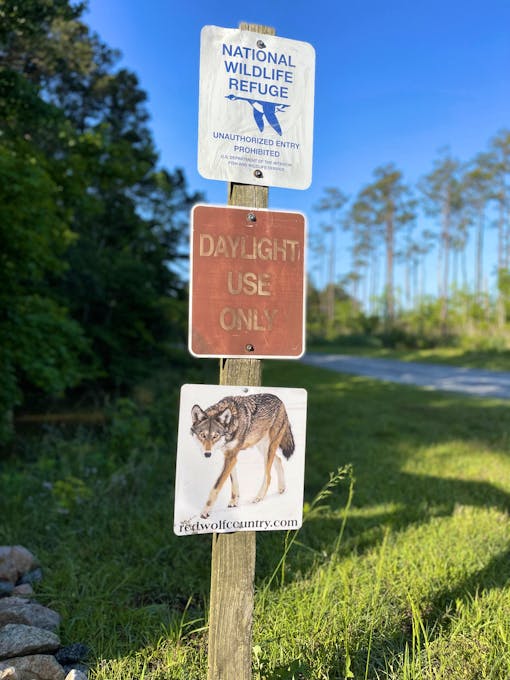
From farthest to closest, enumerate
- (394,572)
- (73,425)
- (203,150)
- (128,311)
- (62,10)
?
(128,311) → (73,425) → (62,10) → (394,572) → (203,150)

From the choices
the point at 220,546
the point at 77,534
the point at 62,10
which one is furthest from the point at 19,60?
the point at 220,546

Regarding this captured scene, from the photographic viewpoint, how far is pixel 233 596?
2115mm

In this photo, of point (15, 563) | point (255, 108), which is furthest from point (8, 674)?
point (255, 108)

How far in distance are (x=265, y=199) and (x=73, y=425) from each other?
899 centimetres

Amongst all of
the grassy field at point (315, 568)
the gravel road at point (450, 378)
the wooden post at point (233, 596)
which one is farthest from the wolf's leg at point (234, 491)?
the gravel road at point (450, 378)

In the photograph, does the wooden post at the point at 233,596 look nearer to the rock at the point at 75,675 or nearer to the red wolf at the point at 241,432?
the red wolf at the point at 241,432

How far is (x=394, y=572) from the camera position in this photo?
3.35 meters

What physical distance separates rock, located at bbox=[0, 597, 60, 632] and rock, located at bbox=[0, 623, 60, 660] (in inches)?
6.0

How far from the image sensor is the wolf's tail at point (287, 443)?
2148 millimetres

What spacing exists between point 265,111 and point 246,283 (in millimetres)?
653

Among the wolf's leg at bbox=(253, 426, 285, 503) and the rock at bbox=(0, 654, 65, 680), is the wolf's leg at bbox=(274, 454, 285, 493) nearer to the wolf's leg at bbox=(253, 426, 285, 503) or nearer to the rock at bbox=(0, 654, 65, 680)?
the wolf's leg at bbox=(253, 426, 285, 503)

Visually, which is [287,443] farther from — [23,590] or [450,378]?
[450,378]

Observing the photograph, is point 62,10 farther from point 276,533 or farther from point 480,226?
point 480,226

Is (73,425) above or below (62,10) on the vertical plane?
below
